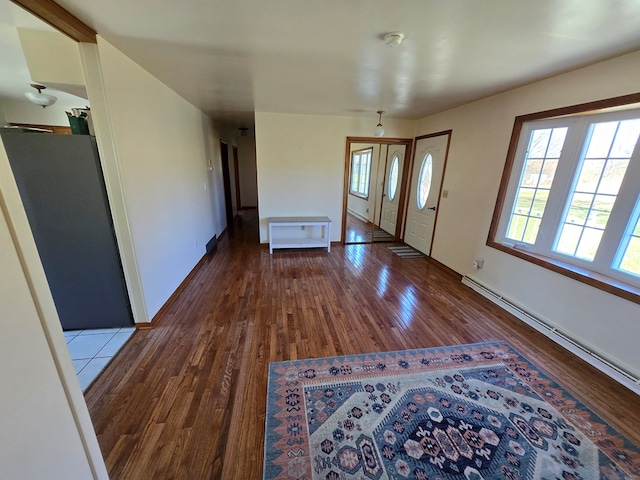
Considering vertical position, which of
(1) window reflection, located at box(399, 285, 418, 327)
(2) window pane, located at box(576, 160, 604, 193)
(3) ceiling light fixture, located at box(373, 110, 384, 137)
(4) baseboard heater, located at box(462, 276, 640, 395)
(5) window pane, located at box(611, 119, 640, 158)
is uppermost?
(3) ceiling light fixture, located at box(373, 110, 384, 137)

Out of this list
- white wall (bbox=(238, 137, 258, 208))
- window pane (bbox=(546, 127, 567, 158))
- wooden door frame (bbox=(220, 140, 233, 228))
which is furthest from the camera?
white wall (bbox=(238, 137, 258, 208))

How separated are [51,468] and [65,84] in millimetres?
2508

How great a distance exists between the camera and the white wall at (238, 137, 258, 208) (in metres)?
7.91

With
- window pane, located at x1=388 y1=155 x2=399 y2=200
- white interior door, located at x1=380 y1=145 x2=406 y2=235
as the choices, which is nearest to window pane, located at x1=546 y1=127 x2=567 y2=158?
white interior door, located at x1=380 y1=145 x2=406 y2=235

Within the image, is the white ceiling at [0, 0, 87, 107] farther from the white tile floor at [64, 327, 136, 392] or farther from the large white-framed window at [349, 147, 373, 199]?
the large white-framed window at [349, 147, 373, 199]

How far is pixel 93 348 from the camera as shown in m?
2.06

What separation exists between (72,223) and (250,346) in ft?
5.78

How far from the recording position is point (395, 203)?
17.4 feet

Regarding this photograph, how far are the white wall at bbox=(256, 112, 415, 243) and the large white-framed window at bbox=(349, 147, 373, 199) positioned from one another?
6.85 feet

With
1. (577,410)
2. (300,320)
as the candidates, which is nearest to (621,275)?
(577,410)

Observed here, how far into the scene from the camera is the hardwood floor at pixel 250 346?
1385 mm

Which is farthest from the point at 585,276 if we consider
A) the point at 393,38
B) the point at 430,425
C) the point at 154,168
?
the point at 154,168

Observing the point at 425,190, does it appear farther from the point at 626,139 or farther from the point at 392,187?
the point at 626,139

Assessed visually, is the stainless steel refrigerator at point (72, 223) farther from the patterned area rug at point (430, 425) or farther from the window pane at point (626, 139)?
the window pane at point (626, 139)
